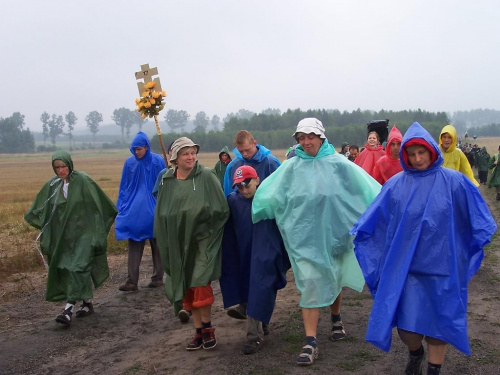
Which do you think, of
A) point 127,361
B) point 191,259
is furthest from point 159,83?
point 127,361

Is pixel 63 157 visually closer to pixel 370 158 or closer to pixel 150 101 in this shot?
pixel 150 101

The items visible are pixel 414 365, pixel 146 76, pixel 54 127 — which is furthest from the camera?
pixel 54 127

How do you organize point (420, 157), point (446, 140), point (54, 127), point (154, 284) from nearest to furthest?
point (420, 157) < point (446, 140) < point (154, 284) < point (54, 127)

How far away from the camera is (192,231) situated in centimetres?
607

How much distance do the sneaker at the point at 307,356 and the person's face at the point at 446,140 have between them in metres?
4.72

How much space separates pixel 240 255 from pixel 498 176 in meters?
16.5

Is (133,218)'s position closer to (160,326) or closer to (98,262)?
(98,262)

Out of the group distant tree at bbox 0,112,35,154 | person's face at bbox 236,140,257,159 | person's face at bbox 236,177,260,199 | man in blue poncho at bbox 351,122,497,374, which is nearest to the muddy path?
man in blue poncho at bbox 351,122,497,374

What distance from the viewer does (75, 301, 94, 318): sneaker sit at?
7828mm

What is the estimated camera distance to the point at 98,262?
788cm

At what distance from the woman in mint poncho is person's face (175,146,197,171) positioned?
29.4 inches

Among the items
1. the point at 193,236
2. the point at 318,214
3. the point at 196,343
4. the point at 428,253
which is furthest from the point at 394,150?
the point at 428,253

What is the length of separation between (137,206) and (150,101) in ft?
5.70

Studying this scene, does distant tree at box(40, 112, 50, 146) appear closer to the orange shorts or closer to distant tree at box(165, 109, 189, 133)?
distant tree at box(165, 109, 189, 133)
